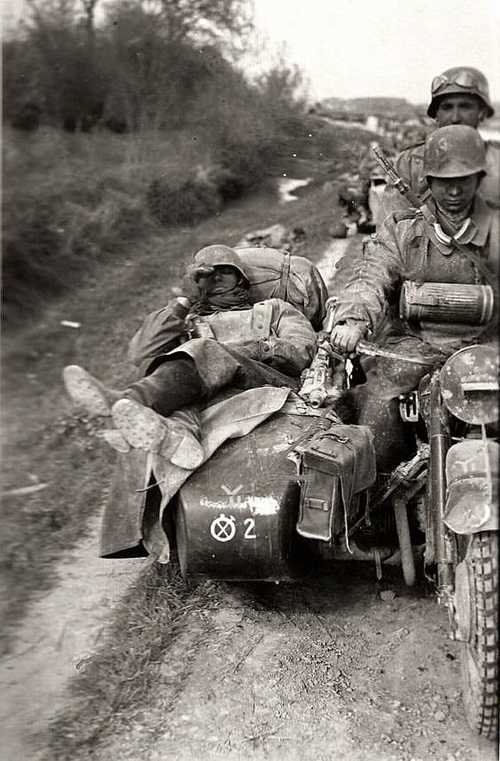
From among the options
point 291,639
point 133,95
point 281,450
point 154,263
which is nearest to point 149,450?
point 281,450

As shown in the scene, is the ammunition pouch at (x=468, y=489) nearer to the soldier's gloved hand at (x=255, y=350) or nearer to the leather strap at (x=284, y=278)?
the soldier's gloved hand at (x=255, y=350)

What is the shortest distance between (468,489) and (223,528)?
1034 mm

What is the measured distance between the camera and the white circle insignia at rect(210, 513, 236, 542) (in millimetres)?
3471

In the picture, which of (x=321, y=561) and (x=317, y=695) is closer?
(x=317, y=695)

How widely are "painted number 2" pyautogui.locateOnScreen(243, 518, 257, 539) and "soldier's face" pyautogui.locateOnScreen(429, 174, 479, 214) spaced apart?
154cm

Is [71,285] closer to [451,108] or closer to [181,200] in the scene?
[451,108]

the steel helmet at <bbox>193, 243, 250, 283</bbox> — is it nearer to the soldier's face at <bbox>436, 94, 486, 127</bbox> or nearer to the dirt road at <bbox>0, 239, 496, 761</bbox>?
the soldier's face at <bbox>436, 94, 486, 127</bbox>

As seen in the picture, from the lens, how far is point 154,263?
911 cm

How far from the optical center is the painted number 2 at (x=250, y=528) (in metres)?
3.46

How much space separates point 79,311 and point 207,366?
341cm

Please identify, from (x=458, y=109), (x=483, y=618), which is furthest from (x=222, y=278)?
(x=483, y=618)

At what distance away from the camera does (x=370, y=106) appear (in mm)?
5266

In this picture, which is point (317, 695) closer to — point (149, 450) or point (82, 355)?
point (149, 450)

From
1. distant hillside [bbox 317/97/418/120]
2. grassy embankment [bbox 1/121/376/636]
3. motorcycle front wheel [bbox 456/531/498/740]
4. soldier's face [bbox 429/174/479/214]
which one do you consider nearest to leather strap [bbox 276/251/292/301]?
grassy embankment [bbox 1/121/376/636]
